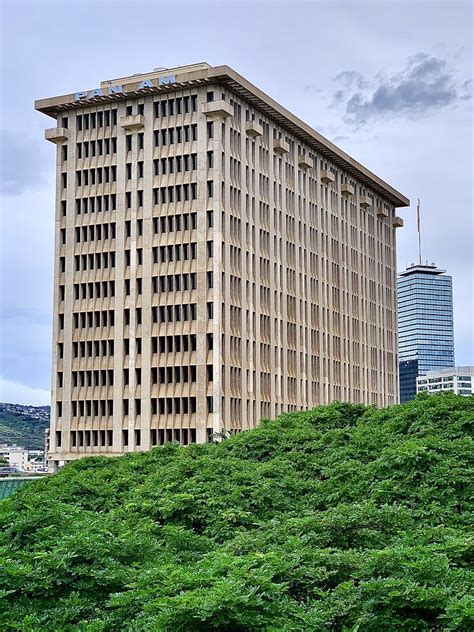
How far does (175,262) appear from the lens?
66.4 m

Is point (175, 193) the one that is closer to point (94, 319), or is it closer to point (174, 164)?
point (174, 164)

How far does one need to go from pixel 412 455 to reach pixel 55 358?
56695 millimetres

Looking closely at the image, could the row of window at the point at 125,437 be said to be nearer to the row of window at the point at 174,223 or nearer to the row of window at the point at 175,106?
the row of window at the point at 174,223

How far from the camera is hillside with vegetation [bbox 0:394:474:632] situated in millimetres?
10766

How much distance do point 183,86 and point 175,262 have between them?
1276cm

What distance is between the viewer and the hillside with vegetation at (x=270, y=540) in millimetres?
10766

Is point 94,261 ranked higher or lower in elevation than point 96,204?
lower

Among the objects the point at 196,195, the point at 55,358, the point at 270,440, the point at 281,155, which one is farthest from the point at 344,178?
the point at 270,440

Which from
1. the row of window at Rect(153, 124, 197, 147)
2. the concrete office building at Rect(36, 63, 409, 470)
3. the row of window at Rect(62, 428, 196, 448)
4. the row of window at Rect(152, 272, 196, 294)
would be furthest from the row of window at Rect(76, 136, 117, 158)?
the row of window at Rect(62, 428, 196, 448)

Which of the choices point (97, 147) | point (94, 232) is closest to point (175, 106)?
point (97, 147)

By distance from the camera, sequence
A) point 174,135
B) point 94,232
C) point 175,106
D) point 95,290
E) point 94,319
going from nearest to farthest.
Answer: point 175,106
point 174,135
point 94,319
point 95,290
point 94,232

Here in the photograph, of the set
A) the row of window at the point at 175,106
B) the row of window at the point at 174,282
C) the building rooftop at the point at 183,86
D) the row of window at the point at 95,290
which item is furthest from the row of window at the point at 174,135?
the row of window at the point at 95,290

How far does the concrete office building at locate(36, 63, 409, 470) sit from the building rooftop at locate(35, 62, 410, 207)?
0.14m

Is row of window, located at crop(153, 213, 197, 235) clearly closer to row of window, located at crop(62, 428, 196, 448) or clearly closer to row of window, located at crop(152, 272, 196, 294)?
Answer: row of window, located at crop(152, 272, 196, 294)
